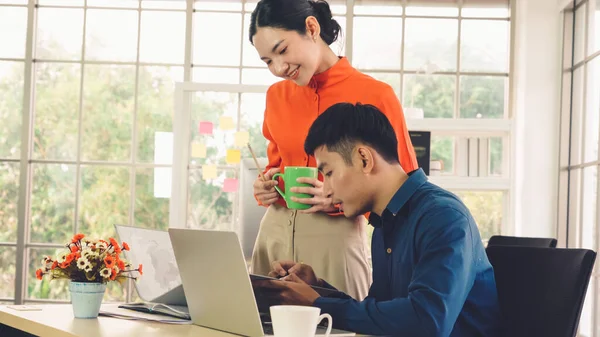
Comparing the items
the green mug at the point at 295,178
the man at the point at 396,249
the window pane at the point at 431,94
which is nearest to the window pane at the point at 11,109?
the window pane at the point at 431,94

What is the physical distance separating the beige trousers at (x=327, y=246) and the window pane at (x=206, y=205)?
377 centimetres

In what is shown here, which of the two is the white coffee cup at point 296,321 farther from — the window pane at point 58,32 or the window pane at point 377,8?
the window pane at point 58,32

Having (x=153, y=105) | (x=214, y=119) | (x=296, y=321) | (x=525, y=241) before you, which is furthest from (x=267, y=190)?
(x=153, y=105)

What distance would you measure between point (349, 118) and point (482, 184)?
3.92m

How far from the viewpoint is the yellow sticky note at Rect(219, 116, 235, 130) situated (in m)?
5.93

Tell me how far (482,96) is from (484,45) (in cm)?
38

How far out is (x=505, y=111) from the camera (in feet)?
19.5

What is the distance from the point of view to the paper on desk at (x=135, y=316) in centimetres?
173

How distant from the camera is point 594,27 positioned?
5.00 meters

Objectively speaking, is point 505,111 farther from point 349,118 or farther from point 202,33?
point 349,118

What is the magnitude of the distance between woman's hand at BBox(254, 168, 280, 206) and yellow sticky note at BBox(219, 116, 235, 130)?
3823mm

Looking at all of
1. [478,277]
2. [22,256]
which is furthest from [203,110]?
[478,277]

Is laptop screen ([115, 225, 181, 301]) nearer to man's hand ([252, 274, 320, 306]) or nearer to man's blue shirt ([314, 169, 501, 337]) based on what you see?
man's hand ([252, 274, 320, 306])

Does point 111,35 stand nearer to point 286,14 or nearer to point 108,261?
point 286,14
